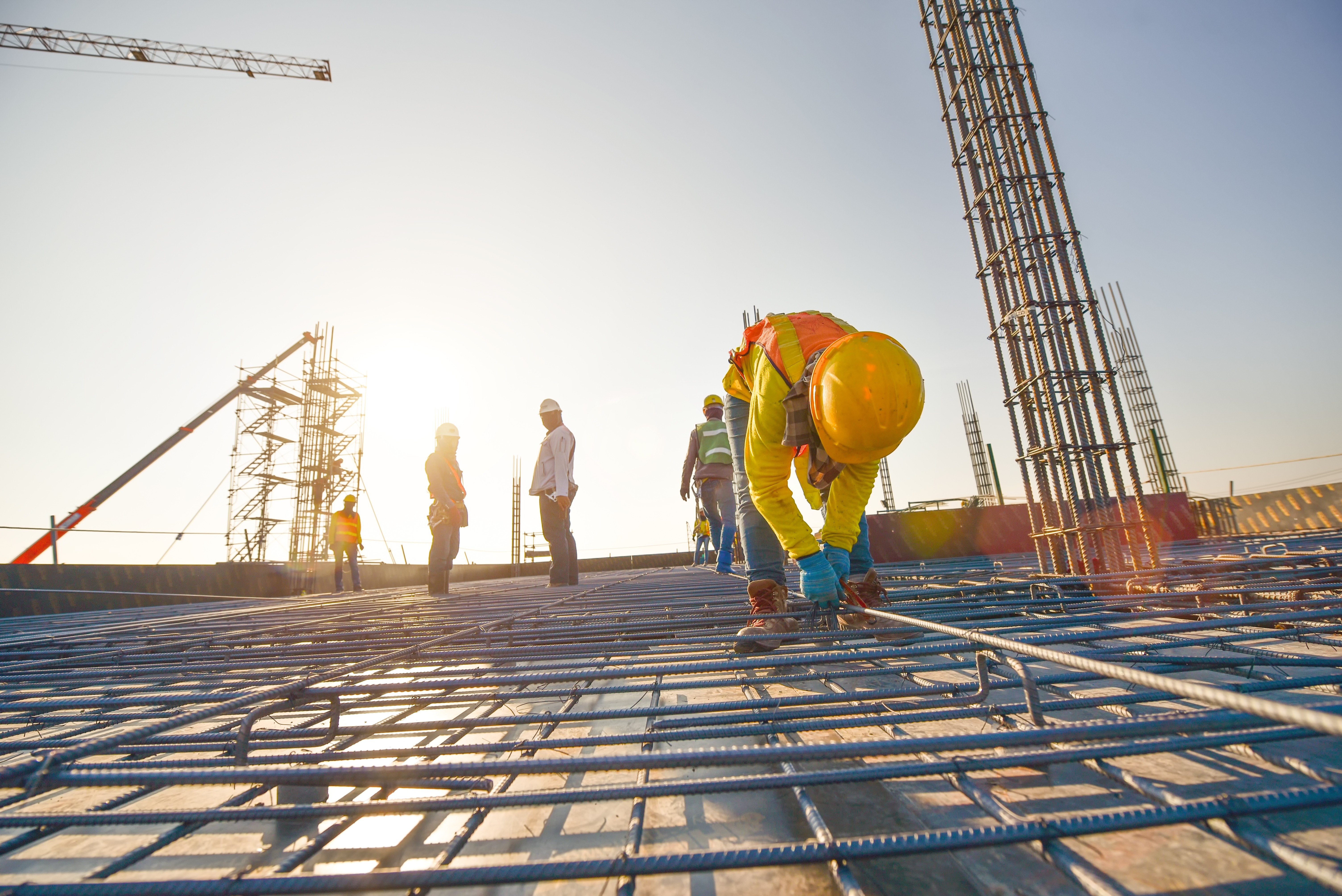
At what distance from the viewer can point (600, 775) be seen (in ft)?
4.22

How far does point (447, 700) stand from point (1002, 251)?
555 cm

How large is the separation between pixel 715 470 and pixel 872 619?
3503 mm

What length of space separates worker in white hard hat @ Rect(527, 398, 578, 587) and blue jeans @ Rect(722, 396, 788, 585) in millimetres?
3335

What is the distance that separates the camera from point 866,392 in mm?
2031

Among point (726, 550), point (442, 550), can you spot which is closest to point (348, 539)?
point (442, 550)

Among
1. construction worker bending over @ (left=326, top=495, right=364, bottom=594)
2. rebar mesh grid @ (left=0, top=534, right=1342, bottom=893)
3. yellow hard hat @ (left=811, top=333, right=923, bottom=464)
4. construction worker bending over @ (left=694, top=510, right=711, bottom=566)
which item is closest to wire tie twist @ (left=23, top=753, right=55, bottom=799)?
rebar mesh grid @ (left=0, top=534, right=1342, bottom=893)

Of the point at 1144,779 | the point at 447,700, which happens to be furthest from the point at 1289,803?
the point at 447,700

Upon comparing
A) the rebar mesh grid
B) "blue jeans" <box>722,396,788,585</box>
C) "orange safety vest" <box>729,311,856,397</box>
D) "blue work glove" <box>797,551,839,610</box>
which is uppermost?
"orange safety vest" <box>729,311,856,397</box>

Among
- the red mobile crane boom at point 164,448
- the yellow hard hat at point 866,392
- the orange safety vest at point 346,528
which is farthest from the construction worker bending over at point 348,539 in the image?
the red mobile crane boom at point 164,448

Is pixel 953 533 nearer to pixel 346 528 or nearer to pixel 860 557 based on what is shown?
pixel 860 557

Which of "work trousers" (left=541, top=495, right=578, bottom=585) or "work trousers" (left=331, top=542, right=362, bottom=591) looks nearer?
"work trousers" (left=541, top=495, right=578, bottom=585)

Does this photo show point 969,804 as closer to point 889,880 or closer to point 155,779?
point 889,880

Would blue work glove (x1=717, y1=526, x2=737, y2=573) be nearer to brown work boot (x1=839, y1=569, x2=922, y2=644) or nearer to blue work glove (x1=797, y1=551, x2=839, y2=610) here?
brown work boot (x1=839, y1=569, x2=922, y2=644)

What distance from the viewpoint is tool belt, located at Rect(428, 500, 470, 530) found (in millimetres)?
5945
